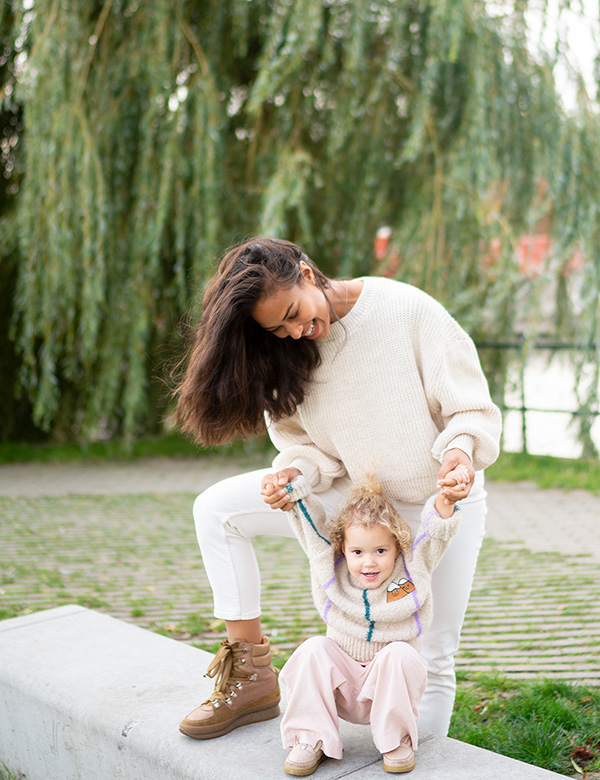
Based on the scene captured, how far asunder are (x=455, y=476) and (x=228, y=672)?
3.11ft

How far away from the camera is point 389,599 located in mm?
2473

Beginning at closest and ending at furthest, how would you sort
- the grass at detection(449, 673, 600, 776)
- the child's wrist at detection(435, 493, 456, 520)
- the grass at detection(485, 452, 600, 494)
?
the child's wrist at detection(435, 493, 456, 520), the grass at detection(449, 673, 600, 776), the grass at detection(485, 452, 600, 494)

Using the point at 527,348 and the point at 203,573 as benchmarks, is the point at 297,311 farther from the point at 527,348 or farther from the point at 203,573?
the point at 527,348

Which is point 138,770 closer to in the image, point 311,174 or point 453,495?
point 453,495

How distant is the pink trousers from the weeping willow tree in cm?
513

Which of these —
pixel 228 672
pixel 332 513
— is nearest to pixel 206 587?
pixel 228 672

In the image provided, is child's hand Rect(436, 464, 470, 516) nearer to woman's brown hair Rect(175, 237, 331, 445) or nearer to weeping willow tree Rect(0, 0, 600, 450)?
woman's brown hair Rect(175, 237, 331, 445)

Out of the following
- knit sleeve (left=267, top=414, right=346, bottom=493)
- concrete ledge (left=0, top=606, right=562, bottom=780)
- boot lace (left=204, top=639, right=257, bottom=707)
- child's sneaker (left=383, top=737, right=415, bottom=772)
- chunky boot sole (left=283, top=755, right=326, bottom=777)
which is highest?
knit sleeve (left=267, top=414, right=346, bottom=493)

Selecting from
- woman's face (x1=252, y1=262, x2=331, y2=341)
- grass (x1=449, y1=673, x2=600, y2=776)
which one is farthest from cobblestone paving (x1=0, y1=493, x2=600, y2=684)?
woman's face (x1=252, y1=262, x2=331, y2=341)

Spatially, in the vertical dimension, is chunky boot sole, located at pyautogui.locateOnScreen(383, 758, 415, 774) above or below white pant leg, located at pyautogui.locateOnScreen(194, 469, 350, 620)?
below

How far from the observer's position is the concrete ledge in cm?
237

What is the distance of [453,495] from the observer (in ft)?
7.76

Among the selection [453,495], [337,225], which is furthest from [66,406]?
[453,495]

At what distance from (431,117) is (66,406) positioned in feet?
15.9
